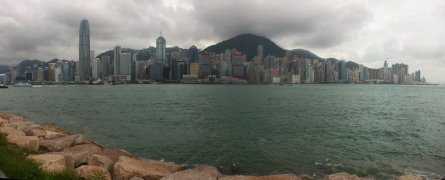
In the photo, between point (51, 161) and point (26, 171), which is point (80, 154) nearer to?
point (51, 161)

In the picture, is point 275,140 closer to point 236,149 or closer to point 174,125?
point 236,149

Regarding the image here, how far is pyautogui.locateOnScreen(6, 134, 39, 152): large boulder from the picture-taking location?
16027mm

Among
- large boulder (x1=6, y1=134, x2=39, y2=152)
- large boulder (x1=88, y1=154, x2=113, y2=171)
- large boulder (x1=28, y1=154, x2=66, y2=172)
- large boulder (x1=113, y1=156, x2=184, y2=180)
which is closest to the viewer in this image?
large boulder (x1=28, y1=154, x2=66, y2=172)

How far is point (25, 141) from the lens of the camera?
16469 mm

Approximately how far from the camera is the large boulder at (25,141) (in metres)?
16.0

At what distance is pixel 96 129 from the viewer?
34750 mm

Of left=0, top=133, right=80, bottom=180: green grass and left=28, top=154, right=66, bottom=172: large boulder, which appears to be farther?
left=28, top=154, right=66, bottom=172: large boulder

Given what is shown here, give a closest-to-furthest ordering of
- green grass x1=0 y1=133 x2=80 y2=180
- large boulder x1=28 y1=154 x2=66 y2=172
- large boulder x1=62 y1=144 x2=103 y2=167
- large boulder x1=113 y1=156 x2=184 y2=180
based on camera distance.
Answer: green grass x1=0 y1=133 x2=80 y2=180, large boulder x1=28 y1=154 x2=66 y2=172, large boulder x1=113 y1=156 x2=184 y2=180, large boulder x1=62 y1=144 x2=103 y2=167

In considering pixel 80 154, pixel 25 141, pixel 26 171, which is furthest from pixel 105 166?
pixel 26 171

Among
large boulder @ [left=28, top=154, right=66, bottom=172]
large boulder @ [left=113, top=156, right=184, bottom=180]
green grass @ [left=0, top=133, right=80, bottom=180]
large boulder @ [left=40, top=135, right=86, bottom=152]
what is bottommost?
large boulder @ [left=113, top=156, right=184, bottom=180]

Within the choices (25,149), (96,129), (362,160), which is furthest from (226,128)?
(25,149)

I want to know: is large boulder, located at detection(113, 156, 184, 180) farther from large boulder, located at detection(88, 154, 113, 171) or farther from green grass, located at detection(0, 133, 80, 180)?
green grass, located at detection(0, 133, 80, 180)

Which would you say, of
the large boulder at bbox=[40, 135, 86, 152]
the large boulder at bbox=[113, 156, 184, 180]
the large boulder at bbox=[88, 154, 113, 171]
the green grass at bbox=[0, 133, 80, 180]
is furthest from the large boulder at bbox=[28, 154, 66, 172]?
the large boulder at bbox=[40, 135, 86, 152]

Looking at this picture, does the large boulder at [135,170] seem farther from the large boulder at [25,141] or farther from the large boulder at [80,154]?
the large boulder at [25,141]
